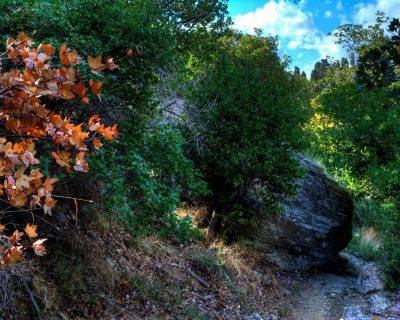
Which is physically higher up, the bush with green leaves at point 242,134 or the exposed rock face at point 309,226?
the bush with green leaves at point 242,134

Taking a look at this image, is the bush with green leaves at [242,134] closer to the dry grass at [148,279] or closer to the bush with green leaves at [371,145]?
the dry grass at [148,279]

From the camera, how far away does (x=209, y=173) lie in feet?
41.2

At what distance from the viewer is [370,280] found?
40.7 feet

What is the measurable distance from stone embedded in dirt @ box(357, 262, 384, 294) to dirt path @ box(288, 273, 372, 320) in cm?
23

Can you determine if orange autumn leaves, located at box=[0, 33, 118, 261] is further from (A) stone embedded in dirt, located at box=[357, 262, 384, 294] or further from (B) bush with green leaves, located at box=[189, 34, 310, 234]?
(A) stone embedded in dirt, located at box=[357, 262, 384, 294]

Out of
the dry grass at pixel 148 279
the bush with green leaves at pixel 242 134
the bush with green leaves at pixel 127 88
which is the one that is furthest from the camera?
the bush with green leaves at pixel 242 134

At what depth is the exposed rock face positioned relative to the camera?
13.5m

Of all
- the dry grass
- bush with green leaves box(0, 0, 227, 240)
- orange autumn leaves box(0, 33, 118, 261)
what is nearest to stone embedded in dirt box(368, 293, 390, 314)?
the dry grass

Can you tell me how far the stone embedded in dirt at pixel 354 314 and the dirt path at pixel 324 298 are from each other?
352 mm

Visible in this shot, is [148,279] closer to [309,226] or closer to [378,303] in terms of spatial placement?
[378,303]

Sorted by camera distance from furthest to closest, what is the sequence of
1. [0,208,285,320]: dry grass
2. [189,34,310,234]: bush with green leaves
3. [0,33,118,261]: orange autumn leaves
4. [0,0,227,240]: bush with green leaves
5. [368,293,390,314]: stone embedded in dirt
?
[189,34,310,234]: bush with green leaves < [368,293,390,314]: stone embedded in dirt < [0,208,285,320]: dry grass < [0,0,227,240]: bush with green leaves < [0,33,118,261]: orange autumn leaves

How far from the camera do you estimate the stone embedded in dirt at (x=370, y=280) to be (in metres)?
11.7

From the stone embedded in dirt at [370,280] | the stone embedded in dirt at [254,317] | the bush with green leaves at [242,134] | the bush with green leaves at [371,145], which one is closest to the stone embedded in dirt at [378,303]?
the stone embedded in dirt at [370,280]

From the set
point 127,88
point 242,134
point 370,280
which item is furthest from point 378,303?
point 127,88
